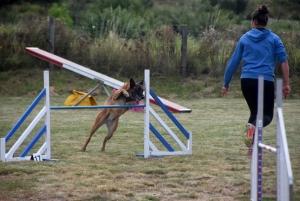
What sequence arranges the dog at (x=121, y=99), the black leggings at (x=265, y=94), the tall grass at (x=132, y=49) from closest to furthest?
the black leggings at (x=265, y=94) < the dog at (x=121, y=99) < the tall grass at (x=132, y=49)

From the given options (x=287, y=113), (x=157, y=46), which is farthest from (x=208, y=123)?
(x=157, y=46)

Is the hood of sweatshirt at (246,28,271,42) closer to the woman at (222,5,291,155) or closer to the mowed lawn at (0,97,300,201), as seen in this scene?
the woman at (222,5,291,155)

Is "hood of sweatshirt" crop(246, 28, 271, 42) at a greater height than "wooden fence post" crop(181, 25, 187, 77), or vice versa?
"hood of sweatshirt" crop(246, 28, 271, 42)

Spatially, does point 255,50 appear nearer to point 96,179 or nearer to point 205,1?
point 96,179

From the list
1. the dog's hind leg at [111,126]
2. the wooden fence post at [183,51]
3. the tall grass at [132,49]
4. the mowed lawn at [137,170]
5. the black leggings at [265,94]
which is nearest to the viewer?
the mowed lawn at [137,170]

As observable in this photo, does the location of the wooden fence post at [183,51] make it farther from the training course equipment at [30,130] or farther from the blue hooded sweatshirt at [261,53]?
the blue hooded sweatshirt at [261,53]

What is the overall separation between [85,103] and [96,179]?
738 cm

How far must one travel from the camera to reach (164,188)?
17.7 feet

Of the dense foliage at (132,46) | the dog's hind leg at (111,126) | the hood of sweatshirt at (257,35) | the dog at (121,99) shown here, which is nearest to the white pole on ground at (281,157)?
the hood of sweatshirt at (257,35)

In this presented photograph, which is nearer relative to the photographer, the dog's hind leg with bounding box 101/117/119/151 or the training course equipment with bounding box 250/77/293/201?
the training course equipment with bounding box 250/77/293/201

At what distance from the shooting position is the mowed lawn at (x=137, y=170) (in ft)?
16.9

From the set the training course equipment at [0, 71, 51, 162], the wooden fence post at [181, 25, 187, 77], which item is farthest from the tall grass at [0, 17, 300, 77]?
the training course equipment at [0, 71, 51, 162]

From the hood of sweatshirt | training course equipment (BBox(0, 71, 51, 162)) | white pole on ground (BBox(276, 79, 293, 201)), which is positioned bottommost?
training course equipment (BBox(0, 71, 51, 162))

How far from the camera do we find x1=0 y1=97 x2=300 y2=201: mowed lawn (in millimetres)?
5148
